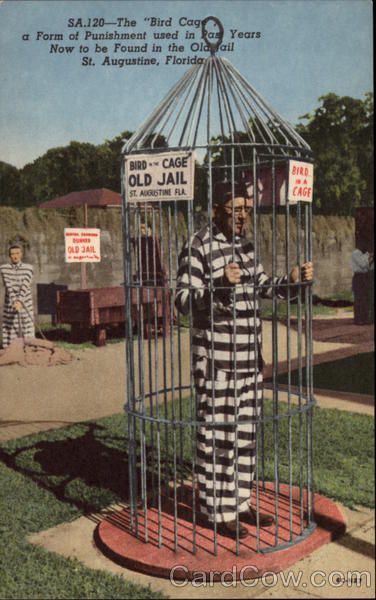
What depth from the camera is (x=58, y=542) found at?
3891mm

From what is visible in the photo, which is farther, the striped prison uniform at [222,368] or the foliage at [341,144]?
the foliage at [341,144]

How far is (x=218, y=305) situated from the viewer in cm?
363

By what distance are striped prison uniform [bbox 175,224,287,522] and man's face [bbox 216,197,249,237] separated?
0.05 m

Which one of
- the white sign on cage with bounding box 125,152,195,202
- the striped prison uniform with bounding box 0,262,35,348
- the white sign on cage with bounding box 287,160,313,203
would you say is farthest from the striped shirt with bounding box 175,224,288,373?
the striped prison uniform with bounding box 0,262,35,348

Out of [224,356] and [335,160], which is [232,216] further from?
[335,160]

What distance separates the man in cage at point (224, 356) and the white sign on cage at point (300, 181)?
254 millimetres

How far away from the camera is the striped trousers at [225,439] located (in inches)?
144

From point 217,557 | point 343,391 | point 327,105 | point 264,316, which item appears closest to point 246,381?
point 217,557

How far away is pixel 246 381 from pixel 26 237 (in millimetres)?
9012

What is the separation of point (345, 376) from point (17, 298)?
13.5 feet

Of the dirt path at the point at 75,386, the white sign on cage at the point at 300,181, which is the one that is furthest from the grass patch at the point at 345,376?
the white sign on cage at the point at 300,181

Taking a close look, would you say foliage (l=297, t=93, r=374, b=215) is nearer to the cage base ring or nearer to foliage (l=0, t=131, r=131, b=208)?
foliage (l=0, t=131, r=131, b=208)

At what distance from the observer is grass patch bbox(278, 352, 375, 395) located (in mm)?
7359

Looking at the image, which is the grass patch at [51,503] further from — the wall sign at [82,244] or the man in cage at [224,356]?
the wall sign at [82,244]
